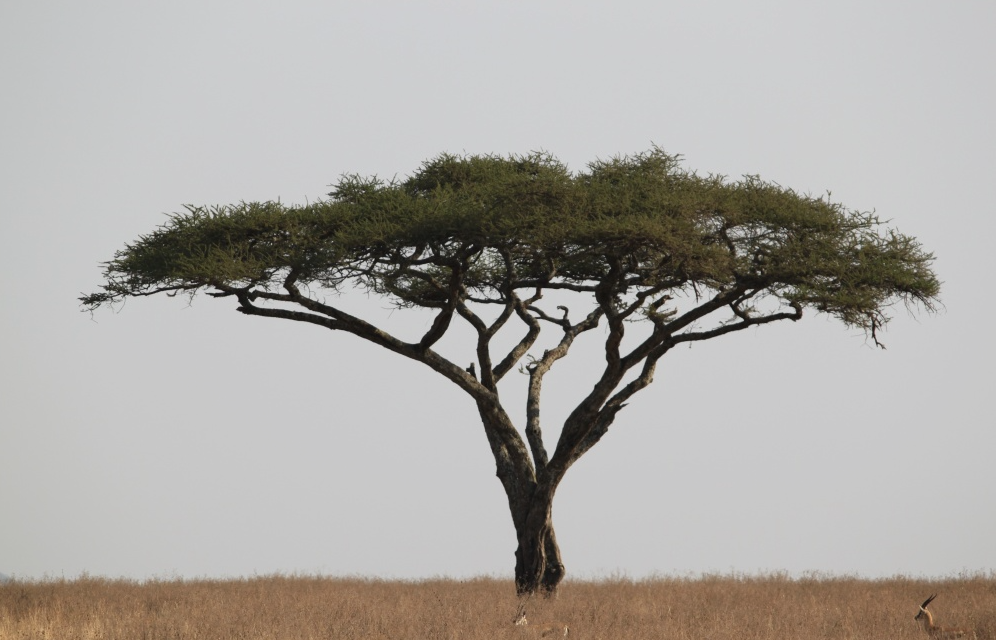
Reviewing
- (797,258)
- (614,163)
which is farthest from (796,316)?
(614,163)

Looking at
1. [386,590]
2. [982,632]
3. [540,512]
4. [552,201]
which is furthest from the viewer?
[386,590]

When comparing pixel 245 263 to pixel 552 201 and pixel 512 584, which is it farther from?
pixel 512 584

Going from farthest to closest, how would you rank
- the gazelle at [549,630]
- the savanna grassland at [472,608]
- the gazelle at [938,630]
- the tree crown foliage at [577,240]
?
1. the tree crown foliage at [577,240]
2. the gazelle at [938,630]
3. the savanna grassland at [472,608]
4. the gazelle at [549,630]

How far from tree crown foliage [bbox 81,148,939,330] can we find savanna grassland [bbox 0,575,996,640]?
16.9 ft

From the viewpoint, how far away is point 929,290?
1944cm

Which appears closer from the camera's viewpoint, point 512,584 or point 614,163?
point 614,163

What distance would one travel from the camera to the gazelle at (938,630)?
15.3 meters

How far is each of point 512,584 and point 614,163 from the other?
9.02 m

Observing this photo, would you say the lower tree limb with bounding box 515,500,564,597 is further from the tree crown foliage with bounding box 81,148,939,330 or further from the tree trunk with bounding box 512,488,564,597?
the tree crown foliage with bounding box 81,148,939,330

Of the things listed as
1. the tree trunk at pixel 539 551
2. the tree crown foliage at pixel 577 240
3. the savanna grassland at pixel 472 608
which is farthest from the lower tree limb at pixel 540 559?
the tree crown foliage at pixel 577 240

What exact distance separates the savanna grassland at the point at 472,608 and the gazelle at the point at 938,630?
0.21m

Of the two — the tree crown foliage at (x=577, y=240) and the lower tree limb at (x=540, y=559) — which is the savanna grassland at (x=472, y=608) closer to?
the lower tree limb at (x=540, y=559)

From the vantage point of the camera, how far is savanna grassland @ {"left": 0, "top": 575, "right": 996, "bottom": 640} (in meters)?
14.9

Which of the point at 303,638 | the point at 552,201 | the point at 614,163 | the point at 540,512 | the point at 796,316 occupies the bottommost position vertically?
the point at 303,638
